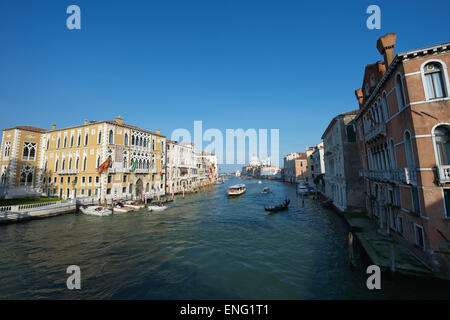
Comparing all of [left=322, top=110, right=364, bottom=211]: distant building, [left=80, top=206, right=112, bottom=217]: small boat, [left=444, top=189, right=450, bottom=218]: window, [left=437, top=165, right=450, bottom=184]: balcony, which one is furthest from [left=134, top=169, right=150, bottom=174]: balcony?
[left=444, top=189, right=450, bottom=218]: window

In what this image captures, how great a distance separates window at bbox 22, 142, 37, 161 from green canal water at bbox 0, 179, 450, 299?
61.7 ft

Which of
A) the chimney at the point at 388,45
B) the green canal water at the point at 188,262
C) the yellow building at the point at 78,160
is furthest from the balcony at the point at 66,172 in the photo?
the chimney at the point at 388,45

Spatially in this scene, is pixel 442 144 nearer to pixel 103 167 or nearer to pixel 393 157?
pixel 393 157

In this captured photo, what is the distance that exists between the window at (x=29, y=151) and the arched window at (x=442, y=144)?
48684mm

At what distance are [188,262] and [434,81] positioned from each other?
1561 cm

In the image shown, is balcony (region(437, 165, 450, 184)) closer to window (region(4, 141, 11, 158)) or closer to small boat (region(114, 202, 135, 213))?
small boat (region(114, 202, 135, 213))

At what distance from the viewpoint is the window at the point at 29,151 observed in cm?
3300

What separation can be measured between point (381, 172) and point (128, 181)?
1333 inches

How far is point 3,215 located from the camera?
20.3 meters

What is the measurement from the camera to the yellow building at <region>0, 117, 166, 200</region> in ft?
100

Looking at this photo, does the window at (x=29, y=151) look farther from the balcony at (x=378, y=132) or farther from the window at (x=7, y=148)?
the balcony at (x=378, y=132)
